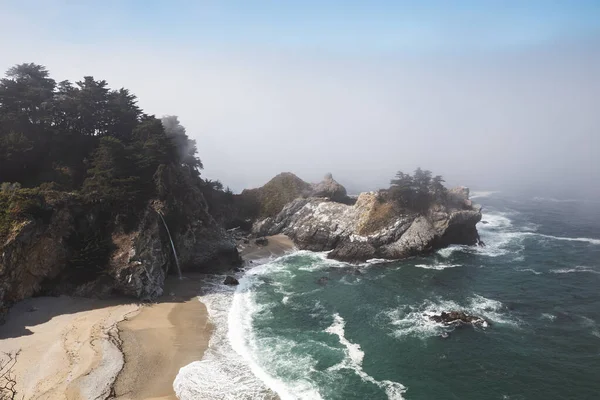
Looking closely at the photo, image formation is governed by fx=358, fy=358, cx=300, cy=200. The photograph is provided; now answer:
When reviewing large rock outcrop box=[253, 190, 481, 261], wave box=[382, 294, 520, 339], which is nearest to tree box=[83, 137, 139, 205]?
large rock outcrop box=[253, 190, 481, 261]

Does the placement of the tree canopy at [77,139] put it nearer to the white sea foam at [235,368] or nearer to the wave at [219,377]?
the white sea foam at [235,368]

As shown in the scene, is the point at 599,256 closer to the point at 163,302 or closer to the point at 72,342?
the point at 163,302

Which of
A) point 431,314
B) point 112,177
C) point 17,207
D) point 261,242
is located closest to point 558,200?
point 261,242

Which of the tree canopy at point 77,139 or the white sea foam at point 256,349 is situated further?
the tree canopy at point 77,139

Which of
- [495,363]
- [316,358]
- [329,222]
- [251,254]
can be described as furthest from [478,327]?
[251,254]

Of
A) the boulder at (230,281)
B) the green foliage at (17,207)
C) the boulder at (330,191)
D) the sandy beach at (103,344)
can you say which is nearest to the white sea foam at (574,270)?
the boulder at (330,191)

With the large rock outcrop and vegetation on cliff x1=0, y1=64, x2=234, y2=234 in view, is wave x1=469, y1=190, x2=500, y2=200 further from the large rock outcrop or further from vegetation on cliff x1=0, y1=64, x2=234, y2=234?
vegetation on cliff x1=0, y1=64, x2=234, y2=234
